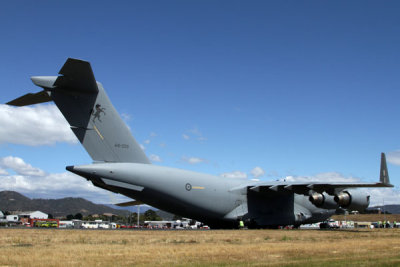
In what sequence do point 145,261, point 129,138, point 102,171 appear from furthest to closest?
point 129,138
point 102,171
point 145,261

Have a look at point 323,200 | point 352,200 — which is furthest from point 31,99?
point 352,200

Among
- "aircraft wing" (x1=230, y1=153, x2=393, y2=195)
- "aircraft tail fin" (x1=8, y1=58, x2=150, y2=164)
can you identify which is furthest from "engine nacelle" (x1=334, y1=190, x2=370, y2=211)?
"aircraft tail fin" (x1=8, y1=58, x2=150, y2=164)

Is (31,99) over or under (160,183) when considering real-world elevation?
over

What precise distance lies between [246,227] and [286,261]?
16.8 m

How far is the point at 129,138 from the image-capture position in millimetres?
18828

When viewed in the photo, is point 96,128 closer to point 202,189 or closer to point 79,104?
point 79,104

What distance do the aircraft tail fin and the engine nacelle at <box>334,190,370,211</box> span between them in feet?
38.7

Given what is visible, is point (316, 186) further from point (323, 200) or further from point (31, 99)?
point (31, 99)

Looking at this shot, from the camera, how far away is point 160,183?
19781 mm

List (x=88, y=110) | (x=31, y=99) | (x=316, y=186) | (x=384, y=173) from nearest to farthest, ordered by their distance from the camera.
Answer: (x=31, y=99) < (x=88, y=110) < (x=384, y=173) < (x=316, y=186)

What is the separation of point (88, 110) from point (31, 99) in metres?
2.19

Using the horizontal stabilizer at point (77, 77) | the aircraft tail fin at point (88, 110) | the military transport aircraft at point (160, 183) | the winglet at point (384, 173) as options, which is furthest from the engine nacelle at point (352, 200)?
the horizontal stabilizer at point (77, 77)

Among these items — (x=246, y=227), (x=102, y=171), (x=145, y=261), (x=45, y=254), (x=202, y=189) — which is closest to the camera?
(x=145, y=261)

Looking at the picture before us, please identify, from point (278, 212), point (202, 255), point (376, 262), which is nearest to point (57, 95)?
point (202, 255)
